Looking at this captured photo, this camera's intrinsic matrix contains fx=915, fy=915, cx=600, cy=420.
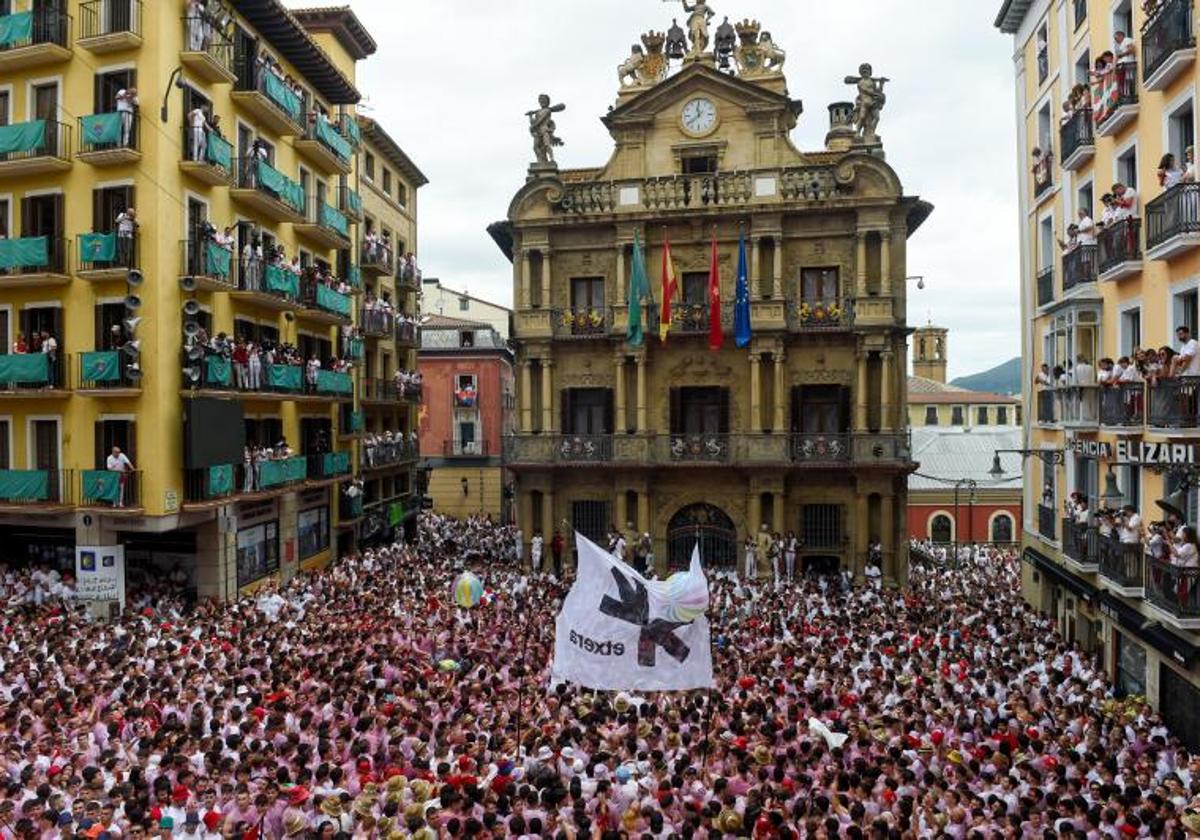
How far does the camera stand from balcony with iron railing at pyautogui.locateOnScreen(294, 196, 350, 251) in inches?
1214

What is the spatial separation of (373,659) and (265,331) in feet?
49.1

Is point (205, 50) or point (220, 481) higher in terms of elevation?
point (205, 50)

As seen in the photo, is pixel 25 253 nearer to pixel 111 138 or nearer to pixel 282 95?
pixel 111 138

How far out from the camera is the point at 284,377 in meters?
27.7

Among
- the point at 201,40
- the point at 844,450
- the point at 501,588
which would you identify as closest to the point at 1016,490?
the point at 844,450

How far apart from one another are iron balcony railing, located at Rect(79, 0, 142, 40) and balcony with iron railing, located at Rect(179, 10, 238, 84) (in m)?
1.31

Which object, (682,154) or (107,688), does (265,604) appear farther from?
(682,154)

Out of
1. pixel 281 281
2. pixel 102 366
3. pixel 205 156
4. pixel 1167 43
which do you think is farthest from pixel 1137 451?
pixel 102 366

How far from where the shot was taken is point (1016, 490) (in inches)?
2045

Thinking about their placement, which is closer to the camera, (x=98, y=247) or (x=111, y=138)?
(x=111, y=138)

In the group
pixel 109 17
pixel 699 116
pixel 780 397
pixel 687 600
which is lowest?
pixel 687 600

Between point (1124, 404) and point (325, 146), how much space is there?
25.5 meters

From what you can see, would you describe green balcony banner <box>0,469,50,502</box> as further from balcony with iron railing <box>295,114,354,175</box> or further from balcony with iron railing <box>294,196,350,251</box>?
balcony with iron railing <box>295,114,354,175</box>

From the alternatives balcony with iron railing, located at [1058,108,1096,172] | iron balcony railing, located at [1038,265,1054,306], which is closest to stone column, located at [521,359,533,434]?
iron balcony railing, located at [1038,265,1054,306]
